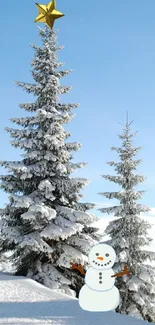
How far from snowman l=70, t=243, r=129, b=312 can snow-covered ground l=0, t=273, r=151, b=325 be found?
1189 mm

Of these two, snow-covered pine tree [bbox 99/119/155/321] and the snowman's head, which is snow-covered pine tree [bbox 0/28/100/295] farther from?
the snowman's head

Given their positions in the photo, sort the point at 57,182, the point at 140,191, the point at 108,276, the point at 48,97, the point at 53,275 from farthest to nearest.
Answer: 1. the point at 140,191
2. the point at 48,97
3. the point at 57,182
4. the point at 53,275
5. the point at 108,276

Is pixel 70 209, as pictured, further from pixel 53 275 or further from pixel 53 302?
pixel 53 302

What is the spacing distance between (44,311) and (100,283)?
2.22m

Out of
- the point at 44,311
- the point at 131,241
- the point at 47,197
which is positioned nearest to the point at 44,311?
the point at 44,311

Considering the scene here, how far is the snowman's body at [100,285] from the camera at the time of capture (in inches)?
249

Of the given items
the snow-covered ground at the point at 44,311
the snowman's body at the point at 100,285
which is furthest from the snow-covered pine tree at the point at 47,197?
the snowman's body at the point at 100,285

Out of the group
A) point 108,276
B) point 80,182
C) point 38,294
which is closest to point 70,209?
point 80,182

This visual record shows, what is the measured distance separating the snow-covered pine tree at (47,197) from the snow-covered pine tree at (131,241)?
1522mm

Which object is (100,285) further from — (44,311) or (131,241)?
(131,241)

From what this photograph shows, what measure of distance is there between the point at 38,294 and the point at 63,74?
417 inches

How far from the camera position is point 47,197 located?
13.8 meters

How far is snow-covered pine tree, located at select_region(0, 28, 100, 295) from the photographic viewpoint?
1314 cm

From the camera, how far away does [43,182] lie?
1375cm
